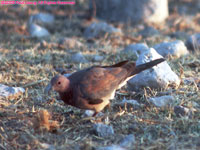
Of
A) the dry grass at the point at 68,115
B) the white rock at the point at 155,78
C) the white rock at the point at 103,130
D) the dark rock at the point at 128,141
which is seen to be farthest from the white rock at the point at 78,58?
the dark rock at the point at 128,141

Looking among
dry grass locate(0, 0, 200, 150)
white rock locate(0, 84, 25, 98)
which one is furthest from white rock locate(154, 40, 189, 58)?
white rock locate(0, 84, 25, 98)

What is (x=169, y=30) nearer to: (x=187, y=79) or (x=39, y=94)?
(x=187, y=79)

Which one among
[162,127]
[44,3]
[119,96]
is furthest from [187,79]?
[44,3]

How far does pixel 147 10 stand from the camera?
9133 mm

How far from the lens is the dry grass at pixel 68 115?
3555 mm

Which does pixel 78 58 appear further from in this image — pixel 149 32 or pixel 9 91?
pixel 149 32

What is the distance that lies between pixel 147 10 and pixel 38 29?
114 inches

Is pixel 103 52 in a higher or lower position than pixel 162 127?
higher

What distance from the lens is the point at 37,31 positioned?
26.8 feet

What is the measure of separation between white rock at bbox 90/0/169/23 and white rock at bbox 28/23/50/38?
191 centimetres

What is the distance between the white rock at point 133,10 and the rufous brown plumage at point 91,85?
5.02 metres

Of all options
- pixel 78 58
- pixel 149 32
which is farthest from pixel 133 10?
pixel 78 58

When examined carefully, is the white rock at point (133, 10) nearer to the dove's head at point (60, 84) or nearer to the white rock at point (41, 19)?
the white rock at point (41, 19)

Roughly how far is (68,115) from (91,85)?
1.71 feet
